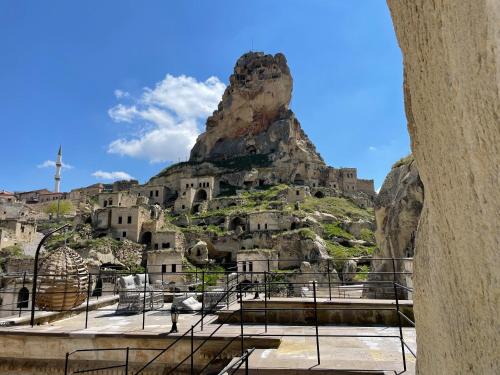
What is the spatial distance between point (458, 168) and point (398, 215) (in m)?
10.3

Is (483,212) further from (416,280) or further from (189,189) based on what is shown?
(189,189)

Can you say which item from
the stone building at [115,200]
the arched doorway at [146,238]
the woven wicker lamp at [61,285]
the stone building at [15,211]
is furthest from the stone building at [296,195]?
the woven wicker lamp at [61,285]

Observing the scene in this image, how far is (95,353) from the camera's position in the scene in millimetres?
6984

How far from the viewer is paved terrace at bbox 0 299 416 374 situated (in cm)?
493

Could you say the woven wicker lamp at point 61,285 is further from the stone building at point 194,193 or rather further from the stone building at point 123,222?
the stone building at point 194,193

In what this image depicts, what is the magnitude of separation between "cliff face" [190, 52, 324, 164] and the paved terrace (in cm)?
7665

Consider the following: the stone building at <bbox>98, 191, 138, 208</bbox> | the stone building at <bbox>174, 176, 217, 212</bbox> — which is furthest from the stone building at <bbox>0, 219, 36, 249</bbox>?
the stone building at <bbox>174, 176, 217, 212</bbox>

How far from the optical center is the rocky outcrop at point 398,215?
35.1 feet

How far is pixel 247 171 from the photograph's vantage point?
75500mm

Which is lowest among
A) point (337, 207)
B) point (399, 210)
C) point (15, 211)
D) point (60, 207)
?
point (399, 210)

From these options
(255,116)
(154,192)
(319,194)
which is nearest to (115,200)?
(154,192)

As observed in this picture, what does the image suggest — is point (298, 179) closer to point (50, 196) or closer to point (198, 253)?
point (198, 253)

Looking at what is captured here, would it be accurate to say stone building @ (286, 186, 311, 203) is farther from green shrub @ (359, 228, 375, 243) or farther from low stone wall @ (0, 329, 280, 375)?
low stone wall @ (0, 329, 280, 375)

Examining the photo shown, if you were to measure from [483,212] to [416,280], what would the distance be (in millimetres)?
1105
